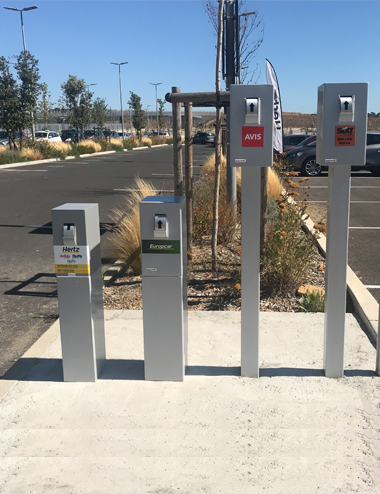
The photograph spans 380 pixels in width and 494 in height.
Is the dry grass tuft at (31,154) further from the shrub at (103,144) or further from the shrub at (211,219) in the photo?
the shrub at (211,219)

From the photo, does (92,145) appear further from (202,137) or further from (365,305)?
(365,305)

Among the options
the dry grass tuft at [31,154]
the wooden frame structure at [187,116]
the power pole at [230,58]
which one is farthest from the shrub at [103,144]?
the wooden frame structure at [187,116]

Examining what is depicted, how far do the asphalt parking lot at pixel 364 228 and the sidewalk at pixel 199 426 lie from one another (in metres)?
2.30

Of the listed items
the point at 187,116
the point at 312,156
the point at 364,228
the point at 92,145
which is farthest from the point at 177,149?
the point at 92,145

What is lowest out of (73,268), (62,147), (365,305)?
(365,305)

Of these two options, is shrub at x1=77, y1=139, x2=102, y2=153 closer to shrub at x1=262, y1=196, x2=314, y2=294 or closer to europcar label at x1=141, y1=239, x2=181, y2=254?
shrub at x1=262, y1=196, x2=314, y2=294

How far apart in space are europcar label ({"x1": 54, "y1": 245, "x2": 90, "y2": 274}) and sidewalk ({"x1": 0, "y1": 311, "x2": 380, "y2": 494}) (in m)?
0.89

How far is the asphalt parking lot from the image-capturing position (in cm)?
670

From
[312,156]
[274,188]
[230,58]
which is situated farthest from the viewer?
[312,156]

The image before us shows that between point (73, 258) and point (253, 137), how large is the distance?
5.06ft

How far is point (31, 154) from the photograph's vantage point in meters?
→ 28.7

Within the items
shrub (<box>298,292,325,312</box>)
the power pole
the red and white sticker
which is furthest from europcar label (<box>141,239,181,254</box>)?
the power pole

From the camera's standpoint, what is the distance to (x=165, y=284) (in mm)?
3656

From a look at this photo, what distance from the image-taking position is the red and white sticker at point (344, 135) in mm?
3403
